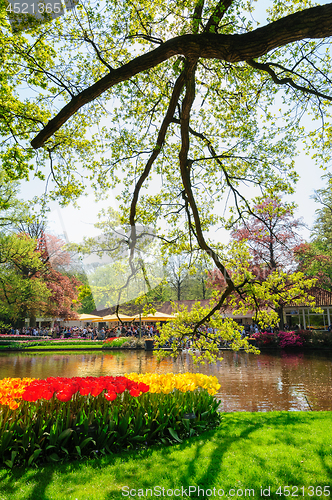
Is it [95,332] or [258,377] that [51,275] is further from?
[258,377]

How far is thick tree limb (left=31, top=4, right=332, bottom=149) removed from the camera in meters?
3.05

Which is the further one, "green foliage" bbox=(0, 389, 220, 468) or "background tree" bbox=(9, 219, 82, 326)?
"background tree" bbox=(9, 219, 82, 326)

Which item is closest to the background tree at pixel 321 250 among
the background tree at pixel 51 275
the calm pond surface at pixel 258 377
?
the calm pond surface at pixel 258 377

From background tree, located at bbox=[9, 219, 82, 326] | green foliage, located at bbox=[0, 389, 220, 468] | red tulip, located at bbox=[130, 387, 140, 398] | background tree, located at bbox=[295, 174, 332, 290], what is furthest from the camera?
background tree, located at bbox=[9, 219, 82, 326]

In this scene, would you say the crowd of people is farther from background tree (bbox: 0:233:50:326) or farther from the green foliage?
the green foliage

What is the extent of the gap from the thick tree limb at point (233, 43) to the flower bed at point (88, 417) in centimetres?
320

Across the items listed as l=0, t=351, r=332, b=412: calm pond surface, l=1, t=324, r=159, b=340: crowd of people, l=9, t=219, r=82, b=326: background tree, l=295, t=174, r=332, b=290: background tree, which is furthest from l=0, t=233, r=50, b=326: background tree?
l=295, t=174, r=332, b=290: background tree

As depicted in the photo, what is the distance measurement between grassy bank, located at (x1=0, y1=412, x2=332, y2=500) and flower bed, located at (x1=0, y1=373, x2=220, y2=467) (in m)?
0.23

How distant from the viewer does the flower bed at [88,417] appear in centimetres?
365

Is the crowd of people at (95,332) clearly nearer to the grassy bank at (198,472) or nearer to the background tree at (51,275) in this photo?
the background tree at (51,275)

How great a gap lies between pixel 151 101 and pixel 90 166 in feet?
A: 7.17

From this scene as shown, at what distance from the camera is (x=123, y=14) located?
6363mm

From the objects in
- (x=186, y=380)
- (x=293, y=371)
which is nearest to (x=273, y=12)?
(x=186, y=380)

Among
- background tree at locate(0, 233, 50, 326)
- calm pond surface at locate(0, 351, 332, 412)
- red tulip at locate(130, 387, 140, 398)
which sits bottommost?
calm pond surface at locate(0, 351, 332, 412)
